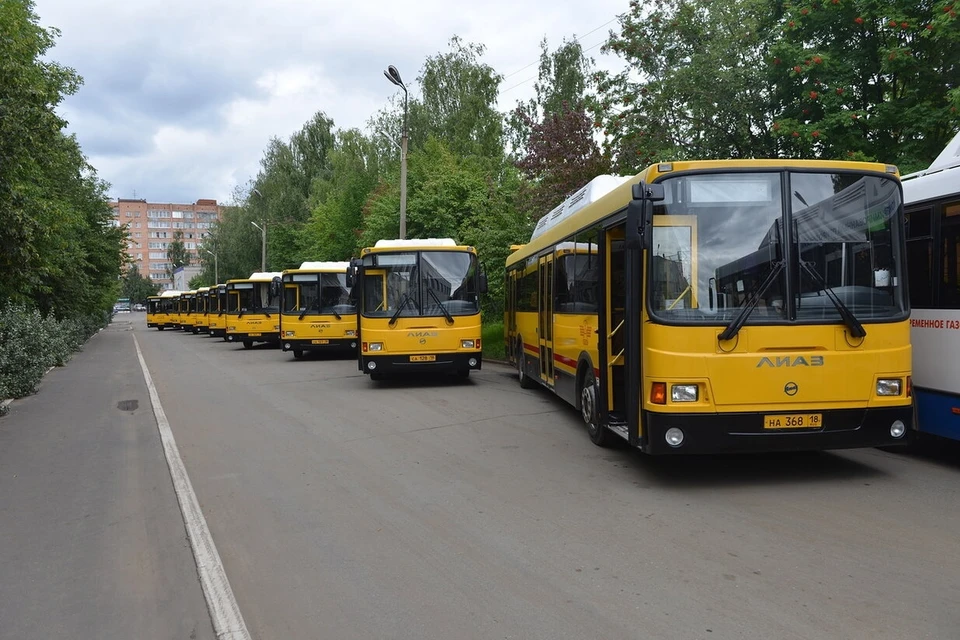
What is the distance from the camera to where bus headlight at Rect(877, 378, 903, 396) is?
Result: 6.68 meters

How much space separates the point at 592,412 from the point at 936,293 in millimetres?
3678

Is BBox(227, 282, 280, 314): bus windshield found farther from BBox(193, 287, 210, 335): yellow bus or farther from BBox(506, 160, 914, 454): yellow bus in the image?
BBox(506, 160, 914, 454): yellow bus

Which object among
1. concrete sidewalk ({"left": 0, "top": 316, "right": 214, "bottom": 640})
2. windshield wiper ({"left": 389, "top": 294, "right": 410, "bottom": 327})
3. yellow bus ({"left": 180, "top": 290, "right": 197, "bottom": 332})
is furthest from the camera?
yellow bus ({"left": 180, "top": 290, "right": 197, "bottom": 332})

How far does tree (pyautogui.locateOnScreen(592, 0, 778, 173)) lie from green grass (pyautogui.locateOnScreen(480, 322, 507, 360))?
23.0 feet

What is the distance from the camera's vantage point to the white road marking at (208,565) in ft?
13.8

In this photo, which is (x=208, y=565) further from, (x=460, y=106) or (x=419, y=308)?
(x=460, y=106)

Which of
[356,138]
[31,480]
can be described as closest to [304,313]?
[31,480]

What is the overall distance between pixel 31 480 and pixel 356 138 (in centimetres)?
4447

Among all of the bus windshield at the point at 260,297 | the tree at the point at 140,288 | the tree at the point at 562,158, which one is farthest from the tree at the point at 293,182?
the tree at the point at 140,288

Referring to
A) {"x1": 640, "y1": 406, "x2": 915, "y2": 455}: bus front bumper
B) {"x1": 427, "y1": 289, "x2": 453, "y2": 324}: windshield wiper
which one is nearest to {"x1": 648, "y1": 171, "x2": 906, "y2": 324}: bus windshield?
{"x1": 640, "y1": 406, "x2": 915, "y2": 455}: bus front bumper

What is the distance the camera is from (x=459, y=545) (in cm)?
548

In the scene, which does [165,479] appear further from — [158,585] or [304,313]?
[304,313]

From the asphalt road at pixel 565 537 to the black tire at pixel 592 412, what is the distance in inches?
7.8

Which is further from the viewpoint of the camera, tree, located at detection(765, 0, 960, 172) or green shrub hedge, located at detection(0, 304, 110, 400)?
green shrub hedge, located at detection(0, 304, 110, 400)
